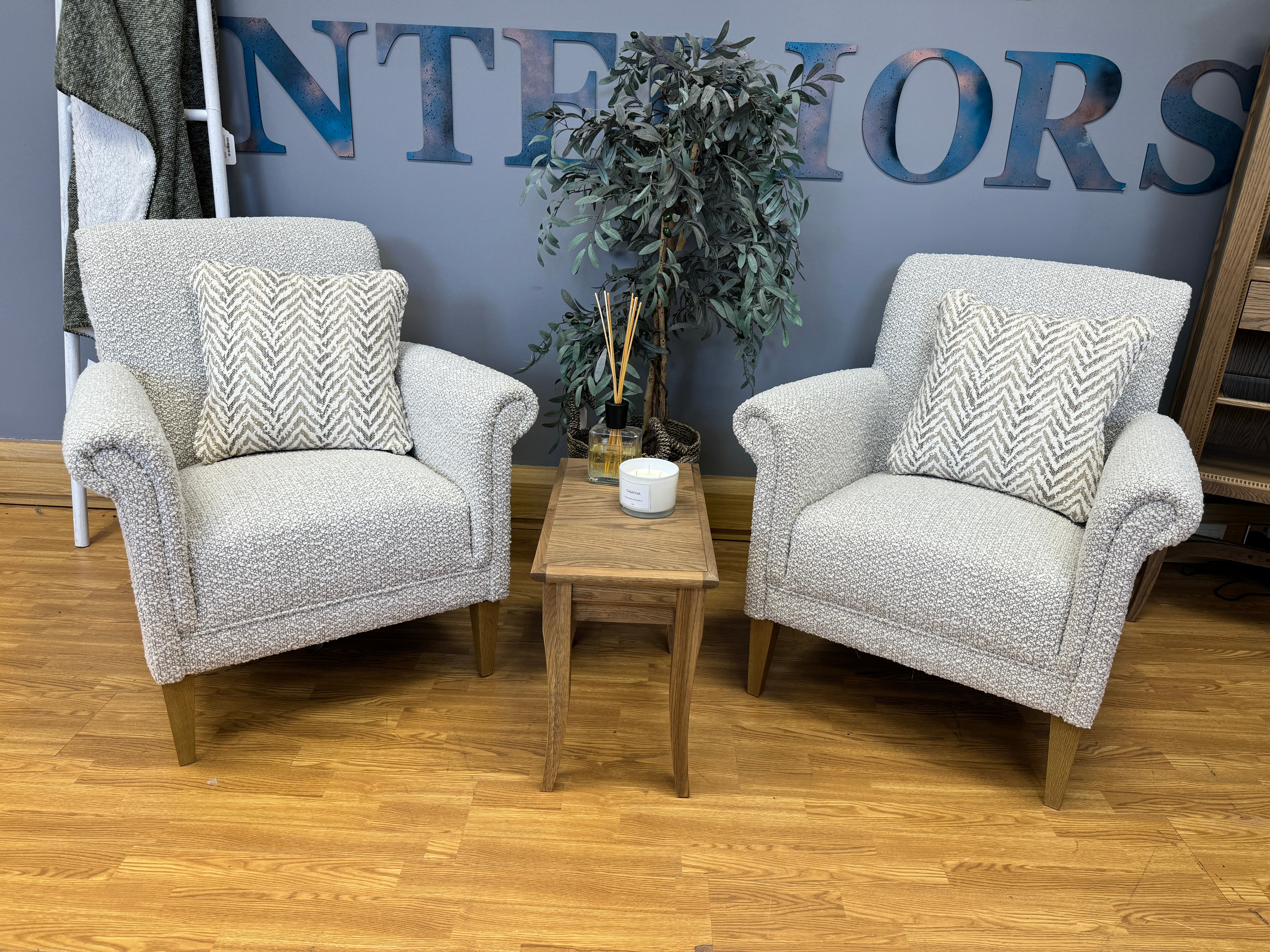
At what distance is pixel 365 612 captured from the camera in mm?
1544

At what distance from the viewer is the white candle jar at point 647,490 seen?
57.2 inches

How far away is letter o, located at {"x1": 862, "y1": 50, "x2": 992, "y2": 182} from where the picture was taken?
2066mm

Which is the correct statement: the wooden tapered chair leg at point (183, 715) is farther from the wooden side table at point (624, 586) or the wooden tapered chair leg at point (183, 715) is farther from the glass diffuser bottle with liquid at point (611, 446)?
the glass diffuser bottle with liquid at point (611, 446)

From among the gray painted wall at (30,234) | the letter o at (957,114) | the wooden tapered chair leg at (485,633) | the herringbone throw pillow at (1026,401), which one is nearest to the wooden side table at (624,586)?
the wooden tapered chair leg at (485,633)

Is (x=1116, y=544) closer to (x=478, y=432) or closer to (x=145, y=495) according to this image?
(x=478, y=432)

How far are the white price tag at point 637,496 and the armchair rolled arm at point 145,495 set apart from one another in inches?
28.3

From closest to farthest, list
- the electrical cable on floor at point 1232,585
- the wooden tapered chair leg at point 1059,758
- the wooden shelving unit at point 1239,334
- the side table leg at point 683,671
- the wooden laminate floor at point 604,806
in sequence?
the wooden laminate floor at point 604,806 → the side table leg at point 683,671 → the wooden tapered chair leg at point 1059,758 → the wooden shelving unit at point 1239,334 → the electrical cable on floor at point 1232,585

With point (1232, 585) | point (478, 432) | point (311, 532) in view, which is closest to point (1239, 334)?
point (1232, 585)

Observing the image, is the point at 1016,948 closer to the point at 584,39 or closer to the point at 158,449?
the point at 158,449

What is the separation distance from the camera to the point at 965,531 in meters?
1.47

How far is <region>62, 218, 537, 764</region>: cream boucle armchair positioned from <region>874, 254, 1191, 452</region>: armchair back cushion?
2.80 feet

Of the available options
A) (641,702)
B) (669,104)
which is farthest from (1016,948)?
(669,104)

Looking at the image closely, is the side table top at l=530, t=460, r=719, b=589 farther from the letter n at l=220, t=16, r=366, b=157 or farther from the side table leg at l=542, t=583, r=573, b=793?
the letter n at l=220, t=16, r=366, b=157

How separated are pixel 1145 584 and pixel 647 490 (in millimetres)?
1374
